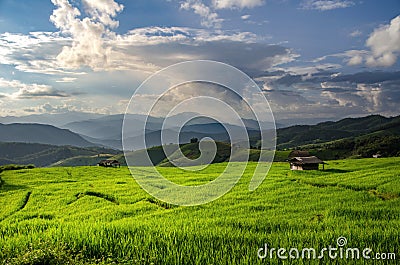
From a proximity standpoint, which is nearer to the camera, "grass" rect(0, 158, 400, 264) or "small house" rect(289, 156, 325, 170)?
"grass" rect(0, 158, 400, 264)

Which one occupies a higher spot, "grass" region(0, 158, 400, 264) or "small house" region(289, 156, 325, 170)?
"small house" region(289, 156, 325, 170)

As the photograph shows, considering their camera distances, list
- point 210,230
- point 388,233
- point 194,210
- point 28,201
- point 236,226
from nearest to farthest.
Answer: point 388,233, point 210,230, point 236,226, point 194,210, point 28,201

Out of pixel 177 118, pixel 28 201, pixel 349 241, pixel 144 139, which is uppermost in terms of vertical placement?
pixel 177 118

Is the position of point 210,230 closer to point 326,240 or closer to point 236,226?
point 236,226

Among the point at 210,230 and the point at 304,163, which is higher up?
the point at 304,163

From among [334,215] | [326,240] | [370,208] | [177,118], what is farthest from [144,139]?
[370,208]

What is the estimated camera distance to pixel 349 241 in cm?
837

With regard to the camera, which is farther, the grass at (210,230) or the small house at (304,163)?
the small house at (304,163)

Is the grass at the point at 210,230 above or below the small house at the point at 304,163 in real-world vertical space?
below

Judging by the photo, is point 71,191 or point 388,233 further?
point 71,191

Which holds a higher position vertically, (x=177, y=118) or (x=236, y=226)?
(x=177, y=118)

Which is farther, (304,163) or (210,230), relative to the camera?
(304,163)

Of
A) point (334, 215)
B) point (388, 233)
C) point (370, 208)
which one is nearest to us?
point (388, 233)

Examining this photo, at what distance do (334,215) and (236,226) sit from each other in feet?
14.5
